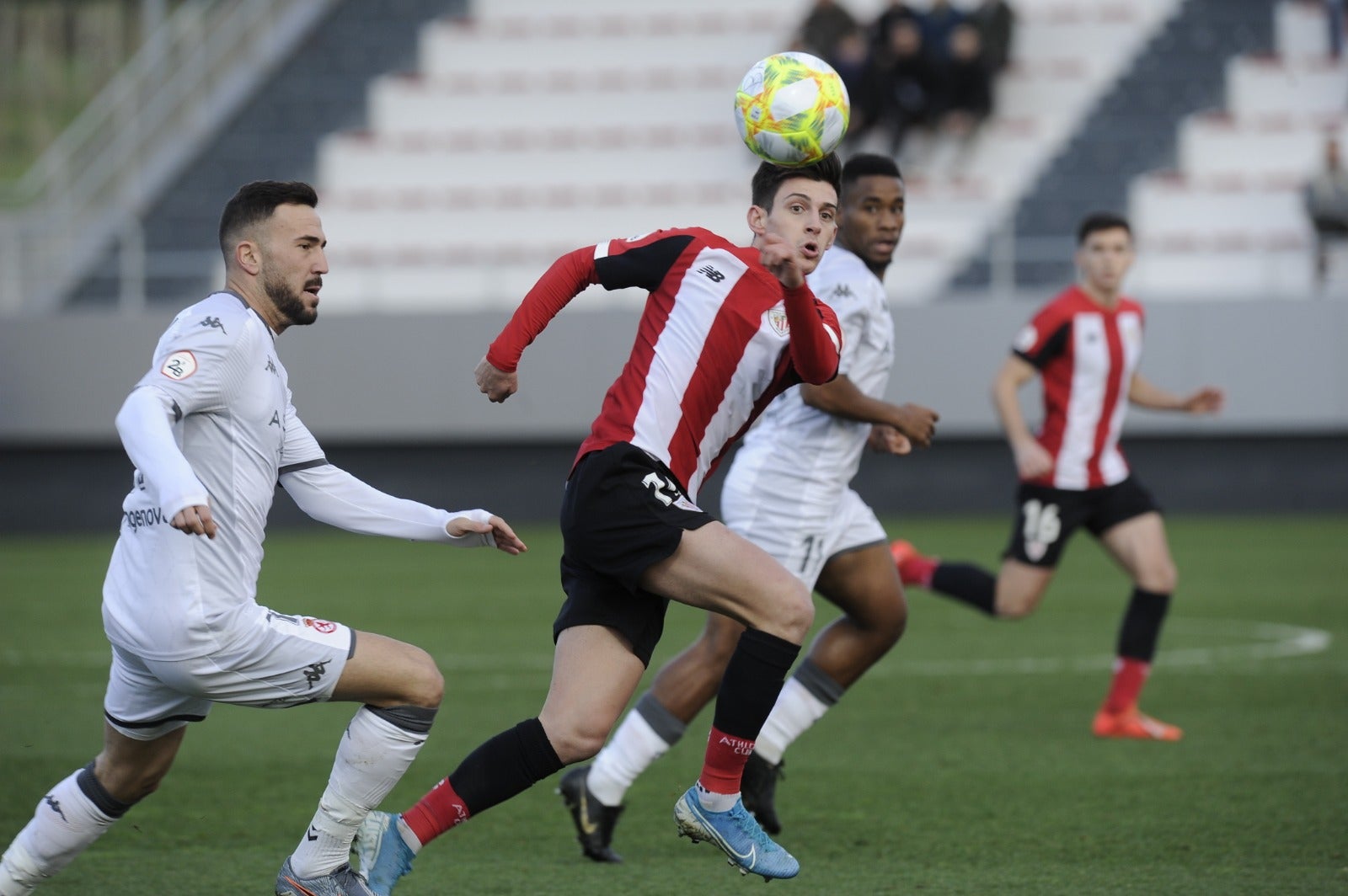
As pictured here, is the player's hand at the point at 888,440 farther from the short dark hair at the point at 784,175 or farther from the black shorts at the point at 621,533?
the black shorts at the point at 621,533

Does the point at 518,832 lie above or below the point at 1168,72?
below

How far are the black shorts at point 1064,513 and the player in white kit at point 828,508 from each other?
1772 millimetres

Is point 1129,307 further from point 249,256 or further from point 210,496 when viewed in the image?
point 210,496

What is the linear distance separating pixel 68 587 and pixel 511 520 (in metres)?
5.65

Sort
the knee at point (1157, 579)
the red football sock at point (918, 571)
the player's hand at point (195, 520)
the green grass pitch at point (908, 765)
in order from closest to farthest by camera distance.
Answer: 1. the player's hand at point (195, 520)
2. the green grass pitch at point (908, 765)
3. the knee at point (1157, 579)
4. the red football sock at point (918, 571)

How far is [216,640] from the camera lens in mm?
3990

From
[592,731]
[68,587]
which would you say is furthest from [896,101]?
[592,731]

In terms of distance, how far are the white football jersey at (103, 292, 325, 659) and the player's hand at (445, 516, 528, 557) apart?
46cm

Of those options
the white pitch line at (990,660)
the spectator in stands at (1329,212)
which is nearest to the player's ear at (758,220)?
the white pitch line at (990,660)

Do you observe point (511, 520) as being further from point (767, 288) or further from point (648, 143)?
point (767, 288)

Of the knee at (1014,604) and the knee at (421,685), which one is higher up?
the knee at (421,685)

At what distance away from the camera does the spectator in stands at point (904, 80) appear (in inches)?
765

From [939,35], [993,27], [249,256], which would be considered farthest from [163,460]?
[993,27]

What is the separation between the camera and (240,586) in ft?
13.4
